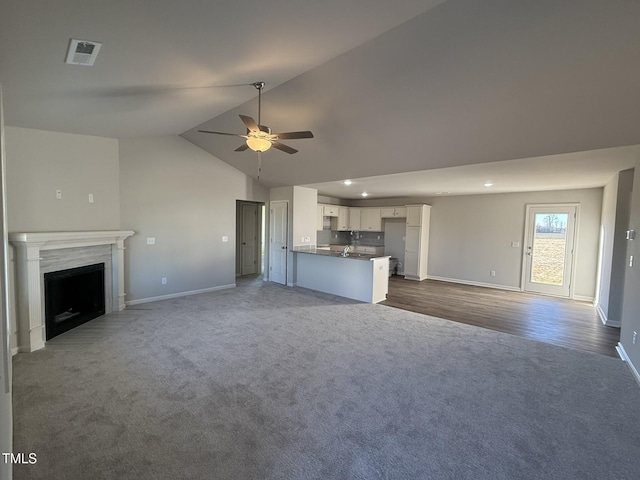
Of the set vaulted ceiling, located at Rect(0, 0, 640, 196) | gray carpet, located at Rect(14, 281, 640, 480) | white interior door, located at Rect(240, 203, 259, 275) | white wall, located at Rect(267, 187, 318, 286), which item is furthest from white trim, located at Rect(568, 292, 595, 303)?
white interior door, located at Rect(240, 203, 259, 275)

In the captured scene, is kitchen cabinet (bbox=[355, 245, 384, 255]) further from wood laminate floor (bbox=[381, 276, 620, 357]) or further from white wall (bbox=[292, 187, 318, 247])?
white wall (bbox=[292, 187, 318, 247])

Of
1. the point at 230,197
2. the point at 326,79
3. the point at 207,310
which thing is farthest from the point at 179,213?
the point at 326,79

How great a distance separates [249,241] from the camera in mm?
8344

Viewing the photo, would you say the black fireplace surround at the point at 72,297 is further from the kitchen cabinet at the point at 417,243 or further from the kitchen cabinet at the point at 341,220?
the kitchen cabinet at the point at 417,243

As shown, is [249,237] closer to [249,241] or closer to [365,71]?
[249,241]

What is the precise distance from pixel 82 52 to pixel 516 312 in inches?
258

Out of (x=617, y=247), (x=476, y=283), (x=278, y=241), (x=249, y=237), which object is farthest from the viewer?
(x=249, y=237)

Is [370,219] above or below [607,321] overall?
above

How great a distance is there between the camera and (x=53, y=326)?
3.70 m

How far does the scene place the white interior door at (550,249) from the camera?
242 inches

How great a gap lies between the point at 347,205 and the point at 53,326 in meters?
7.58

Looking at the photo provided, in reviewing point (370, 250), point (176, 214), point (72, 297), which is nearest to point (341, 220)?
point (370, 250)

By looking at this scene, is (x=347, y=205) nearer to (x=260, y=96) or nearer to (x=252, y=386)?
(x=260, y=96)

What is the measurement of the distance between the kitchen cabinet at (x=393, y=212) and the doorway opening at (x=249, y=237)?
358 cm
